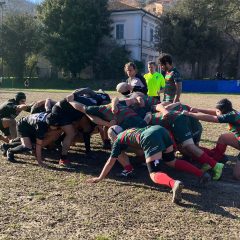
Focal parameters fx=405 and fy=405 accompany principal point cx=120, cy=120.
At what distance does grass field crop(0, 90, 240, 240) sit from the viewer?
441cm

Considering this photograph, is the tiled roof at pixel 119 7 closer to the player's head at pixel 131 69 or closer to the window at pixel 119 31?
the window at pixel 119 31

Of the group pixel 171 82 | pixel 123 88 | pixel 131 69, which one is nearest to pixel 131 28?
pixel 171 82

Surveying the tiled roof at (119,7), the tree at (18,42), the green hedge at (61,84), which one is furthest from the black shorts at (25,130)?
the tiled roof at (119,7)

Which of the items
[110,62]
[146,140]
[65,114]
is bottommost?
[146,140]

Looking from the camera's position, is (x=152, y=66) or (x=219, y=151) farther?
(x=152, y=66)

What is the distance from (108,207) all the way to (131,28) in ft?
157

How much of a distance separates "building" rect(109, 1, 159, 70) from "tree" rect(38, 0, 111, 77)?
5.23m

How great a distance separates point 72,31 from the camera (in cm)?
4425

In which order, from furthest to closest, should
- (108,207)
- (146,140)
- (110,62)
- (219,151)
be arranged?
1. (110,62)
2. (219,151)
3. (146,140)
4. (108,207)

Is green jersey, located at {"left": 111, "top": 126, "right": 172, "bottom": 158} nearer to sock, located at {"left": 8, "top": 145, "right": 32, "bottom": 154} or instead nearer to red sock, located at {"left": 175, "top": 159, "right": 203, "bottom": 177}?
red sock, located at {"left": 175, "top": 159, "right": 203, "bottom": 177}

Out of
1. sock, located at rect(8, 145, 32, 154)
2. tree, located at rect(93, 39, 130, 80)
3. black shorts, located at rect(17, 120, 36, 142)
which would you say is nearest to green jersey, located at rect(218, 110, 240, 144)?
black shorts, located at rect(17, 120, 36, 142)

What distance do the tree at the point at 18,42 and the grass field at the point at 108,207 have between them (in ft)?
148

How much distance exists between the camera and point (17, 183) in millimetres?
6297

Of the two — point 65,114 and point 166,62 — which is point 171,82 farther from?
point 65,114
